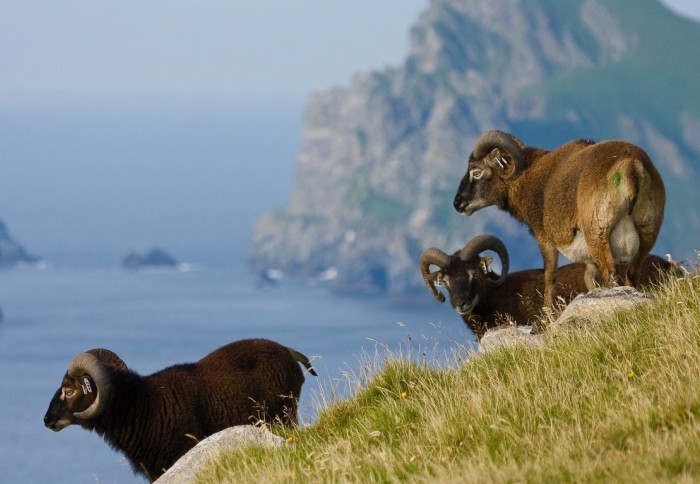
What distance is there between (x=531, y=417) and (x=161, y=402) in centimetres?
699

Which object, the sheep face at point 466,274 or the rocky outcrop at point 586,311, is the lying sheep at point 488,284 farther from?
the rocky outcrop at point 586,311

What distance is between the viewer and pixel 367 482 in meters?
10.1

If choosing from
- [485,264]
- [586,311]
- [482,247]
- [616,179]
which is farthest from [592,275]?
[482,247]

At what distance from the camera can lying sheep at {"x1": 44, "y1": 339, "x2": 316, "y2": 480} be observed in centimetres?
1648

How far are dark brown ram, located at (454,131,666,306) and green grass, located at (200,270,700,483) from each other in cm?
120

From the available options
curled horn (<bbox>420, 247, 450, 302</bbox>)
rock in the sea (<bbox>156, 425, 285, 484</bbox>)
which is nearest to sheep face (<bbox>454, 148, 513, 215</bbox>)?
curled horn (<bbox>420, 247, 450, 302</bbox>)

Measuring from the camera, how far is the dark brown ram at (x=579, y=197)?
47.6ft

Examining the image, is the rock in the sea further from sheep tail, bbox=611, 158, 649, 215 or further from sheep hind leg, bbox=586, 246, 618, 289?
sheep tail, bbox=611, 158, 649, 215

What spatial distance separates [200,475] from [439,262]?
28.5 ft

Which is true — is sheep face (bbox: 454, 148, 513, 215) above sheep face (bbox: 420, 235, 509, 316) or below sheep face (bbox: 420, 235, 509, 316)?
above

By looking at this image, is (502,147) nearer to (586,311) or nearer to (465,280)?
(465,280)

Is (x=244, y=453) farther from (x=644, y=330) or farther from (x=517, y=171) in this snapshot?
(x=517, y=171)

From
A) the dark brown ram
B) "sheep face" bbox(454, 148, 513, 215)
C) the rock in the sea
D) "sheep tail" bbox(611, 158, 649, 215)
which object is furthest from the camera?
"sheep face" bbox(454, 148, 513, 215)

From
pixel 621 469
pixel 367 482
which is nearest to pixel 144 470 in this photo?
pixel 367 482
